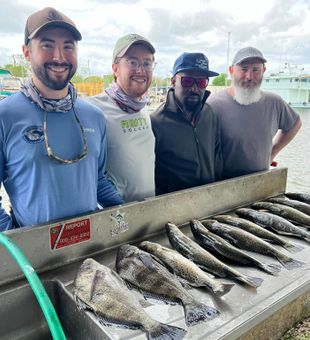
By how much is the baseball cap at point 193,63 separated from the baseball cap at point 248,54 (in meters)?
0.68

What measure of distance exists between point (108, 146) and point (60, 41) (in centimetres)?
89

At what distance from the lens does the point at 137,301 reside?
169cm

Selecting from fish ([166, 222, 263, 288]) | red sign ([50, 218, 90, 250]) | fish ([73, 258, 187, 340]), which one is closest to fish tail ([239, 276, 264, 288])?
fish ([166, 222, 263, 288])

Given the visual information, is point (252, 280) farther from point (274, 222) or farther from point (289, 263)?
point (274, 222)

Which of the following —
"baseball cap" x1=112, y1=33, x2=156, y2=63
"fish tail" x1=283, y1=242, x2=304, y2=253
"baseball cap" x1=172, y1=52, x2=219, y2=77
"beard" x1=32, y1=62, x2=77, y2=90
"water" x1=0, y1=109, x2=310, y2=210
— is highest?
"baseball cap" x1=112, y1=33, x2=156, y2=63

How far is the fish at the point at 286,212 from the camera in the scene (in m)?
2.87

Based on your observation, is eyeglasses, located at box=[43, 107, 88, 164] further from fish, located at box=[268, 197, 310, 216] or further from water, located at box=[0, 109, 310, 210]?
water, located at box=[0, 109, 310, 210]

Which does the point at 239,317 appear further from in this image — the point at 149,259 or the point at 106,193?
the point at 106,193

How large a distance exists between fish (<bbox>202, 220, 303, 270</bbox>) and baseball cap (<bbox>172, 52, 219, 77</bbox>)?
58.7 inches

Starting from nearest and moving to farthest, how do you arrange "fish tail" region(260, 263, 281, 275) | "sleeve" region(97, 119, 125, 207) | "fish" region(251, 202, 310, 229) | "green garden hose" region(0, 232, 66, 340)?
"green garden hose" region(0, 232, 66, 340) → "fish tail" region(260, 263, 281, 275) → "sleeve" region(97, 119, 125, 207) → "fish" region(251, 202, 310, 229)

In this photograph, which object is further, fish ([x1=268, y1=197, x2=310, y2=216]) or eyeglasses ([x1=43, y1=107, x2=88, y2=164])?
fish ([x1=268, y1=197, x2=310, y2=216])

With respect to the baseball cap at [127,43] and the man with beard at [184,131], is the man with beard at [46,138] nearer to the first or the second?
the baseball cap at [127,43]

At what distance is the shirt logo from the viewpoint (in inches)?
78.8

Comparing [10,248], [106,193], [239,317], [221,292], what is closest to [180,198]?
[106,193]
